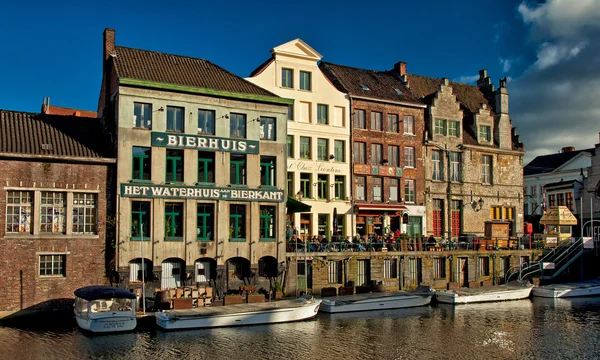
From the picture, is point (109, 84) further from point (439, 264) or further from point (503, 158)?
point (503, 158)

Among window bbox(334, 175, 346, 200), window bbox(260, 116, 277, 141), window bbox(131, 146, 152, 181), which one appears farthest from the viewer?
window bbox(334, 175, 346, 200)

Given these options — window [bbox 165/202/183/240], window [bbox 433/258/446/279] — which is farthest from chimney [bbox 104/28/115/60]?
window [bbox 433/258/446/279]

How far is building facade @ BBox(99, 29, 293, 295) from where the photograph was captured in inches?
1491

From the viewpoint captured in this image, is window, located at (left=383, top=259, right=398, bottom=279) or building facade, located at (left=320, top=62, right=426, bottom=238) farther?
building facade, located at (left=320, top=62, right=426, bottom=238)

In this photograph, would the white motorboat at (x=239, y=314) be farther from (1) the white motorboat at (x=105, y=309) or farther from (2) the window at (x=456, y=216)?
(2) the window at (x=456, y=216)

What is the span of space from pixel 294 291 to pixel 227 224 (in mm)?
5881

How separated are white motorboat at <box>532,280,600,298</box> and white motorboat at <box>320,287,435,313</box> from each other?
9445 mm

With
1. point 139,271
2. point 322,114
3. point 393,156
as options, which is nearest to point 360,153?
point 393,156

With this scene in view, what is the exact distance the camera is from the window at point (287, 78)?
157 ft

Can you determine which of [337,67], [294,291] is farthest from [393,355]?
[337,67]

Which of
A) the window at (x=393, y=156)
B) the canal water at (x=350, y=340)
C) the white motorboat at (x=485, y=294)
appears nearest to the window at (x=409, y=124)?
the window at (x=393, y=156)

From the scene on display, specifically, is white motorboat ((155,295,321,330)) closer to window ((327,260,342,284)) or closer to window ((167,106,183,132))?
window ((327,260,342,284))

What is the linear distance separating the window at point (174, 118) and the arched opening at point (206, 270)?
7714 mm

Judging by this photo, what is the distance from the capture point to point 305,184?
4850 centimetres
